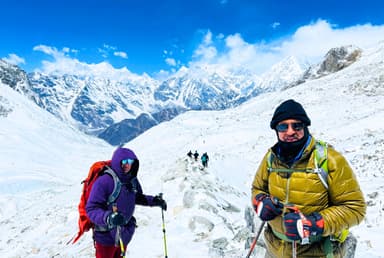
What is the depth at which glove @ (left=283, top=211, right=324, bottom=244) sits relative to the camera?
3020 millimetres

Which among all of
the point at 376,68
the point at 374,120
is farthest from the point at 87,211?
the point at 376,68

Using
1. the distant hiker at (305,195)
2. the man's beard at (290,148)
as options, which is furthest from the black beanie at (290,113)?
the man's beard at (290,148)

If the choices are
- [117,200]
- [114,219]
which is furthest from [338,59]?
[114,219]

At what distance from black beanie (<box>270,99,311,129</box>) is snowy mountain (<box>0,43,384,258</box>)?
16.0 feet

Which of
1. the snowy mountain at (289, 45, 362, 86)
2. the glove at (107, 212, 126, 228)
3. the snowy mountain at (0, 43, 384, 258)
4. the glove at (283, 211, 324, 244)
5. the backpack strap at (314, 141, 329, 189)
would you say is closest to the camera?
the glove at (283, 211, 324, 244)

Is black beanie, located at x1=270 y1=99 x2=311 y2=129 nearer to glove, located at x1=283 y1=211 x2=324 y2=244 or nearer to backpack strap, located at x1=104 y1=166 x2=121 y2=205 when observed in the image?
glove, located at x1=283 y1=211 x2=324 y2=244

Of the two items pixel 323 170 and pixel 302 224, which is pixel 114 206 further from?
pixel 323 170

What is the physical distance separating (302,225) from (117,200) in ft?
9.51

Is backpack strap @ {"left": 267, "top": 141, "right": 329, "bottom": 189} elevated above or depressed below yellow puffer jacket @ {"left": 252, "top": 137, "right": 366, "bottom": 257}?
above

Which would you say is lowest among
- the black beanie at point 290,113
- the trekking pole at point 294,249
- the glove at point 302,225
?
the trekking pole at point 294,249

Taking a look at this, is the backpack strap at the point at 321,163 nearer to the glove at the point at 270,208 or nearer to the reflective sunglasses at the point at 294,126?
the reflective sunglasses at the point at 294,126

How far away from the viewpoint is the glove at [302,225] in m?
3.02

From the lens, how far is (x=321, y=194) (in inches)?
126

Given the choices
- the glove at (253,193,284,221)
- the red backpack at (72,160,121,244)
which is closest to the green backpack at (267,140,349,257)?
the glove at (253,193,284,221)
